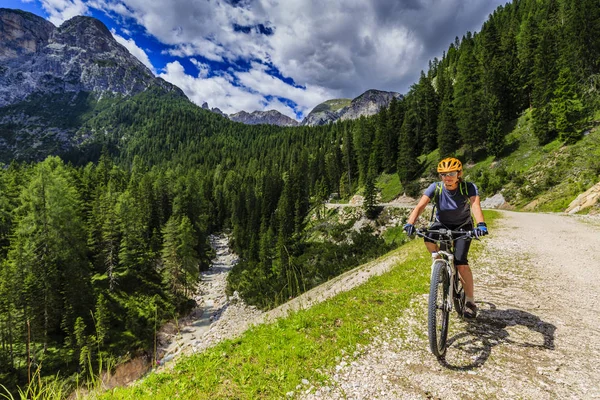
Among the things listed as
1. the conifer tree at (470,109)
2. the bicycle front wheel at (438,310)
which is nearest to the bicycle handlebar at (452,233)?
the bicycle front wheel at (438,310)

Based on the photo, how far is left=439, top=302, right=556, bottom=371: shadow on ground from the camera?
A: 492 centimetres

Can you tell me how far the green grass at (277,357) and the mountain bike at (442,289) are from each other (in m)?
1.42

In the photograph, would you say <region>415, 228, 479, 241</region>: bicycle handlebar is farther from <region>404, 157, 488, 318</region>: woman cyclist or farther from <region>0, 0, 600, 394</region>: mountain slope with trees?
<region>0, 0, 600, 394</region>: mountain slope with trees

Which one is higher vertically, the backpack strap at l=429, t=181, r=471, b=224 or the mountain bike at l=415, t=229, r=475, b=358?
the backpack strap at l=429, t=181, r=471, b=224

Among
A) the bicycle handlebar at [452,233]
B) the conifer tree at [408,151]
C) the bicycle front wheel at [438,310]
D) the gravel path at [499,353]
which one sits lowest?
the gravel path at [499,353]

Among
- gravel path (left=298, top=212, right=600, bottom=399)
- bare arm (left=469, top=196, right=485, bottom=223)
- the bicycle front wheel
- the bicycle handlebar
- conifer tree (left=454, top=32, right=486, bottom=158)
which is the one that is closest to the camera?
gravel path (left=298, top=212, right=600, bottom=399)

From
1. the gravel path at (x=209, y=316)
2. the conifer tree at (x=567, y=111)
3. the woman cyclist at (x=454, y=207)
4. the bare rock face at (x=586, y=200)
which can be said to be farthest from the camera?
the conifer tree at (x=567, y=111)

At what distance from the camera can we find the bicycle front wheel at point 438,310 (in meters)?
4.73

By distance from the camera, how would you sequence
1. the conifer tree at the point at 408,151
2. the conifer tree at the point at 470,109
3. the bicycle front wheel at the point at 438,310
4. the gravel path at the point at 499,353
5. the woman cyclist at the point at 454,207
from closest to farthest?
the gravel path at the point at 499,353 < the bicycle front wheel at the point at 438,310 < the woman cyclist at the point at 454,207 < the conifer tree at the point at 470,109 < the conifer tree at the point at 408,151

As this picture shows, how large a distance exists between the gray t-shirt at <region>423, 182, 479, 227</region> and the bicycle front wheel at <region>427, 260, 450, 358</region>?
42.4 inches

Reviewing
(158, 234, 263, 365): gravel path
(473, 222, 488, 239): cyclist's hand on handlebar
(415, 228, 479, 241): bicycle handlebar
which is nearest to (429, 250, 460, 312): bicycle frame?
(415, 228, 479, 241): bicycle handlebar

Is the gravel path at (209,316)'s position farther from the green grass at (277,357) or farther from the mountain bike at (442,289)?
the mountain bike at (442,289)

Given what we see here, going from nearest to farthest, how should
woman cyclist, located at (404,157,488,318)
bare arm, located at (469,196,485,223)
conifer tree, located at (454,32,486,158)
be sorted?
bare arm, located at (469,196,485,223) → woman cyclist, located at (404,157,488,318) → conifer tree, located at (454,32,486,158)

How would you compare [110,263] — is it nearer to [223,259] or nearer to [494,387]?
[223,259]
